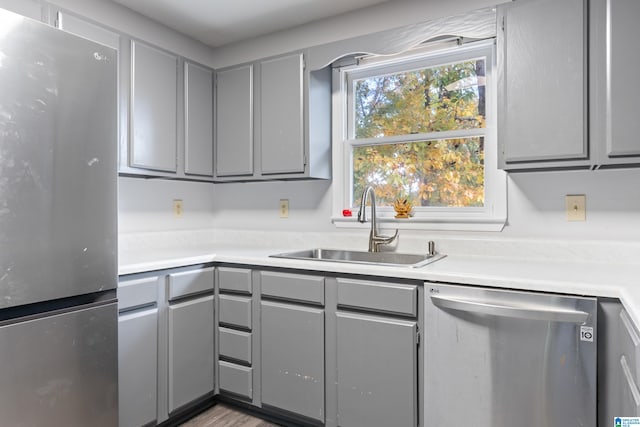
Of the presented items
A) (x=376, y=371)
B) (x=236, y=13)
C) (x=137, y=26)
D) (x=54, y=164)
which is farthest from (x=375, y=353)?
(x=137, y=26)

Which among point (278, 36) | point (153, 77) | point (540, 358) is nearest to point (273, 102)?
point (278, 36)

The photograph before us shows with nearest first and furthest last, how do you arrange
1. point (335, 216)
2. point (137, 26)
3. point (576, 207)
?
point (576, 207)
point (137, 26)
point (335, 216)

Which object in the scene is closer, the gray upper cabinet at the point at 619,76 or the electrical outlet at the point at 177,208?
the gray upper cabinet at the point at 619,76

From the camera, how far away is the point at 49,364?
4.62ft

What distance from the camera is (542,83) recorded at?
184 centimetres

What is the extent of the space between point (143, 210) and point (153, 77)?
2.77 ft

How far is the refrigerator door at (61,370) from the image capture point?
132cm

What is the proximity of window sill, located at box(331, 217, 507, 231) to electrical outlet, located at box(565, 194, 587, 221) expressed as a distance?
0.30 meters

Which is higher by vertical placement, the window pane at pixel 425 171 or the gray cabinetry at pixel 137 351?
the window pane at pixel 425 171

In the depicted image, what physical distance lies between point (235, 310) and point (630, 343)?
175 centimetres

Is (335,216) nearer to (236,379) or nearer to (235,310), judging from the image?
(235,310)

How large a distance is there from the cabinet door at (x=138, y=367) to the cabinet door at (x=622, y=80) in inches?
86.6

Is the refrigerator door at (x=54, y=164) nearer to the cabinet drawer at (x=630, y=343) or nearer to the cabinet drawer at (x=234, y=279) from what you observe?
the cabinet drawer at (x=234, y=279)

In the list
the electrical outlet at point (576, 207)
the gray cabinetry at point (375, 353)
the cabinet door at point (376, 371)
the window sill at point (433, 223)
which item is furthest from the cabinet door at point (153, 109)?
the electrical outlet at point (576, 207)
